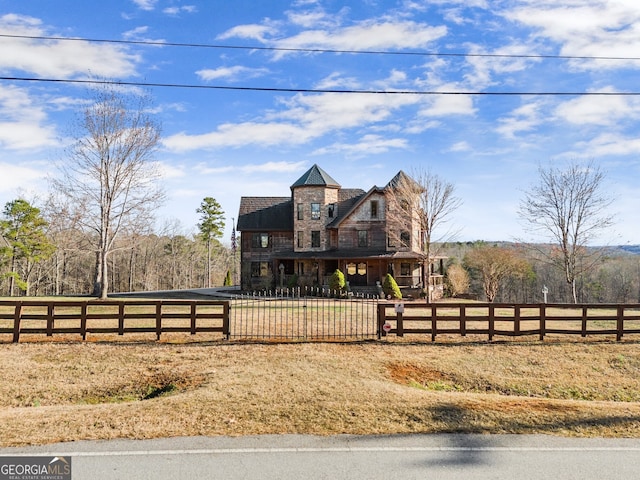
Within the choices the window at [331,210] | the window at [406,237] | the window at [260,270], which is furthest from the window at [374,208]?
the window at [260,270]

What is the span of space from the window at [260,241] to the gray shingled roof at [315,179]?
5.12 metres

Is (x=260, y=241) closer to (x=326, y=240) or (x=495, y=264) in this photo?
(x=326, y=240)

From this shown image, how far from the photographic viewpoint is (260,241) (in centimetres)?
3844

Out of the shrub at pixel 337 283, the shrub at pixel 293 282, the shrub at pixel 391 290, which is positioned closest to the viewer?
the shrub at pixel 391 290

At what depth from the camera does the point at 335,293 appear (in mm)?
30922

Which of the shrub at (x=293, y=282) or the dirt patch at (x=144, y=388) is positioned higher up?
the shrub at (x=293, y=282)

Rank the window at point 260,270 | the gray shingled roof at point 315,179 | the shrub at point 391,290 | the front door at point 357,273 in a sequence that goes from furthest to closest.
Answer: the window at point 260,270 → the gray shingled roof at point 315,179 → the front door at point 357,273 → the shrub at point 391,290

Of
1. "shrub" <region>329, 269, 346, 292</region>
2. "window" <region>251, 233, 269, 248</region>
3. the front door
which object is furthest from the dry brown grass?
"window" <region>251, 233, 269, 248</region>

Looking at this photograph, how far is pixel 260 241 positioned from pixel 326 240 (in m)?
5.96

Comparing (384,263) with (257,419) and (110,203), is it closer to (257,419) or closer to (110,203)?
(110,203)

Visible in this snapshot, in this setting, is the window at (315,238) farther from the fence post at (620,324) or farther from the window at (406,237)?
the fence post at (620,324)

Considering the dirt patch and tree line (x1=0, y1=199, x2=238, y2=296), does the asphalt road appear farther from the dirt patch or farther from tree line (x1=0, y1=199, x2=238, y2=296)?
tree line (x1=0, y1=199, x2=238, y2=296)

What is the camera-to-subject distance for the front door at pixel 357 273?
117 feet

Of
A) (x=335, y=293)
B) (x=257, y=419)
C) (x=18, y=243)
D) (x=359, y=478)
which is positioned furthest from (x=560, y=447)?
(x=18, y=243)
